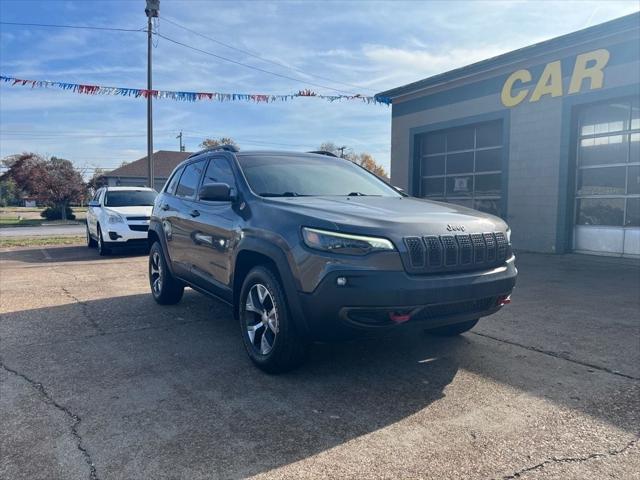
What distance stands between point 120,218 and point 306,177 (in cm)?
867

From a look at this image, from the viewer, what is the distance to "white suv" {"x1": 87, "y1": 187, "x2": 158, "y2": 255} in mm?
11992

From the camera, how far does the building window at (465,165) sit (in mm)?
13320

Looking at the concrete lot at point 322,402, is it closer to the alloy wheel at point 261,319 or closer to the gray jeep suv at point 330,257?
the alloy wheel at point 261,319

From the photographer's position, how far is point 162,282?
6234 millimetres

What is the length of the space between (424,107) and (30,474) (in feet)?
46.7

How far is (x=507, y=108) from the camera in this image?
1255 centimetres

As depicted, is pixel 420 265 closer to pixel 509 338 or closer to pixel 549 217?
pixel 509 338

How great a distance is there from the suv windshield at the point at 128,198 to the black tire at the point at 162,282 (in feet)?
22.6

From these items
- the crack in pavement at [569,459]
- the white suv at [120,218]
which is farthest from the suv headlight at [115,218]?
the crack in pavement at [569,459]

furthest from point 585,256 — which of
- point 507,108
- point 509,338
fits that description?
point 509,338

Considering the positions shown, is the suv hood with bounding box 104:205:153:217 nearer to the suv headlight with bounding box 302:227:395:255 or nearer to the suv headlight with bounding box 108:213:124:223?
the suv headlight with bounding box 108:213:124:223

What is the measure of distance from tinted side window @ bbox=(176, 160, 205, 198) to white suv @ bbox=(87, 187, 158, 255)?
652 cm

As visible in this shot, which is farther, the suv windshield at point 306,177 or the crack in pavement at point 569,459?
the suv windshield at point 306,177

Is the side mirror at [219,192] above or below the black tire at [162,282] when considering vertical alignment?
above
